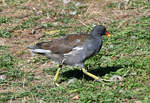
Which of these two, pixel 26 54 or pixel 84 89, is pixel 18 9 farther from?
pixel 84 89

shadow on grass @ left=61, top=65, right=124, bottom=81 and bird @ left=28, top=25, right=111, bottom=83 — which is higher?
bird @ left=28, top=25, right=111, bottom=83

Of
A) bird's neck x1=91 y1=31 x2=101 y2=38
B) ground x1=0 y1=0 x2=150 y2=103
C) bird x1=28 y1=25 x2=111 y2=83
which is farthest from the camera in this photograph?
bird's neck x1=91 y1=31 x2=101 y2=38

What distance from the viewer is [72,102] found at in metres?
6.16

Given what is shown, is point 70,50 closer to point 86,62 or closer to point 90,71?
point 90,71

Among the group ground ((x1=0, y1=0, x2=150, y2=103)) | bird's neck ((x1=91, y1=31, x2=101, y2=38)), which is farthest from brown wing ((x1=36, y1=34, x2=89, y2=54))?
ground ((x1=0, y1=0, x2=150, y2=103))

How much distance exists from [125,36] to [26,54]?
8.01ft

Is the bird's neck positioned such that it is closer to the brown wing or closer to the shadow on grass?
the brown wing

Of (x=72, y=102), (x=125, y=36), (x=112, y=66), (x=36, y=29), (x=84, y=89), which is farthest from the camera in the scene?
(x=36, y=29)

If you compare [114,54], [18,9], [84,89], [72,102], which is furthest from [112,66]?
[18,9]

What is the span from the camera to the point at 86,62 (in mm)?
7945

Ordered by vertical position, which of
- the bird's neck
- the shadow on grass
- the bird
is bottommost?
the shadow on grass

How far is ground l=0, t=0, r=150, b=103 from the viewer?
6410mm

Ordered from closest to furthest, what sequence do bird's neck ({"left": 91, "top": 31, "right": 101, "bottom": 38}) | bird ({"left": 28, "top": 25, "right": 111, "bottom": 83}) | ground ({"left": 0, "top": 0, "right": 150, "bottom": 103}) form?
ground ({"left": 0, "top": 0, "right": 150, "bottom": 103}) < bird ({"left": 28, "top": 25, "right": 111, "bottom": 83}) < bird's neck ({"left": 91, "top": 31, "right": 101, "bottom": 38})

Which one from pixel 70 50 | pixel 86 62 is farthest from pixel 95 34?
pixel 86 62
